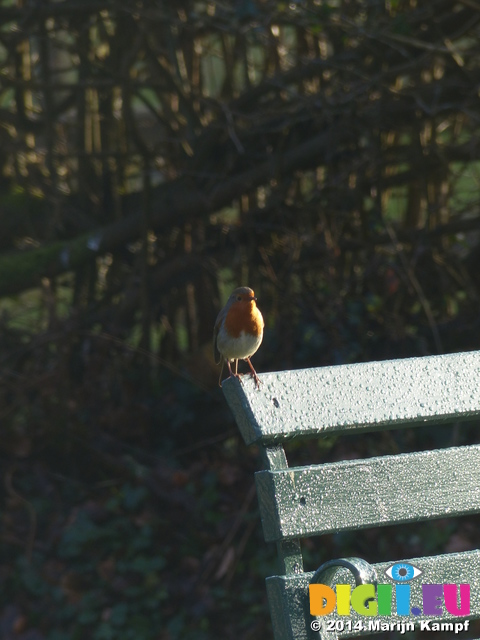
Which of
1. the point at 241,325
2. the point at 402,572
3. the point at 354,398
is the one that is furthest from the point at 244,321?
the point at 402,572

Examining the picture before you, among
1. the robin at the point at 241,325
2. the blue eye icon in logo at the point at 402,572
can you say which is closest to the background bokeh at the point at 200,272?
the robin at the point at 241,325

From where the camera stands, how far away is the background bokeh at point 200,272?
345cm

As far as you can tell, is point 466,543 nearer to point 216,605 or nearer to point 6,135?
point 216,605

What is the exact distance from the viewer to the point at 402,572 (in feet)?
3.87

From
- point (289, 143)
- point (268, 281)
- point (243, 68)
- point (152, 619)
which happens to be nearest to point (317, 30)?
point (289, 143)

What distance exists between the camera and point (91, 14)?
4027 millimetres

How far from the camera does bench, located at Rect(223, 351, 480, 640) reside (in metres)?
1.14

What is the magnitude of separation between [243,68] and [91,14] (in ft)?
2.53
